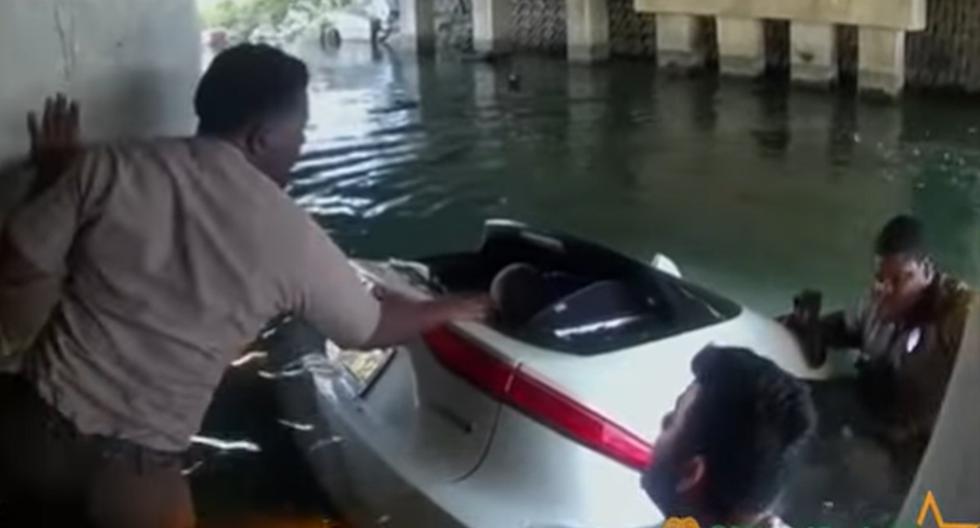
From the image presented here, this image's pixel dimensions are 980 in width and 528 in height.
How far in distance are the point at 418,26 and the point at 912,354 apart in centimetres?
596

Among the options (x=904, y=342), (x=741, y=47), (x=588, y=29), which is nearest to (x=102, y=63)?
(x=904, y=342)

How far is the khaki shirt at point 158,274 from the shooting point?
1523 millimetres

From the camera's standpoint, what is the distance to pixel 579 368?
7.01 feet

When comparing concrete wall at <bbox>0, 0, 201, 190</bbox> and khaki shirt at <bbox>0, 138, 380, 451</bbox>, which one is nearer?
khaki shirt at <bbox>0, 138, 380, 451</bbox>

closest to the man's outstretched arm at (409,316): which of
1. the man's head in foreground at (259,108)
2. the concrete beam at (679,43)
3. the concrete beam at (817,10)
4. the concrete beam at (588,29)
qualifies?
the man's head in foreground at (259,108)

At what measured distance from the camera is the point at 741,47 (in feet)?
27.1

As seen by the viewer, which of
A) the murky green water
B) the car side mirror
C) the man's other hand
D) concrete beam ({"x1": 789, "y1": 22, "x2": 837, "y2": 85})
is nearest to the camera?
the man's other hand

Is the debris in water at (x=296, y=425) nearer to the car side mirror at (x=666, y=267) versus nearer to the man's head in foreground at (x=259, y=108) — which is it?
the car side mirror at (x=666, y=267)

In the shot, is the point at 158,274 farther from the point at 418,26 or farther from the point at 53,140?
the point at 418,26

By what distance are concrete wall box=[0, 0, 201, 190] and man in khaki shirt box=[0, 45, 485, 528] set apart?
552 mm

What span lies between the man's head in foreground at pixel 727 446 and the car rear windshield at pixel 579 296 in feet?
0.52

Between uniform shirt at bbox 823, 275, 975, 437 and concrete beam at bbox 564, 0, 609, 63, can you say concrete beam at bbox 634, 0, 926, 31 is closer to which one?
concrete beam at bbox 564, 0, 609, 63

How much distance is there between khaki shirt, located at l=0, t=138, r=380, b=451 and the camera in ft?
5.00

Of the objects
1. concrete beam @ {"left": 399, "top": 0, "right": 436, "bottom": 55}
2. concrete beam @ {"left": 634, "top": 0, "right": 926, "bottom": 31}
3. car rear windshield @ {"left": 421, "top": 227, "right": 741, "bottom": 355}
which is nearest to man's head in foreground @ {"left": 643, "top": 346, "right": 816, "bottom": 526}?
car rear windshield @ {"left": 421, "top": 227, "right": 741, "bottom": 355}
